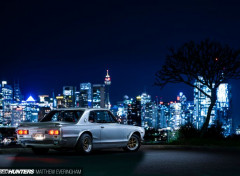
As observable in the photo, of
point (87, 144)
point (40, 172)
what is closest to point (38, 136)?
point (87, 144)

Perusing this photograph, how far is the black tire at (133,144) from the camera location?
18203mm

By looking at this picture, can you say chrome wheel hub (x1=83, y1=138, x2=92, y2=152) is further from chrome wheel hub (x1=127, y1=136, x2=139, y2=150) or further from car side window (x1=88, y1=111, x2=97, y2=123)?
chrome wheel hub (x1=127, y1=136, x2=139, y2=150)

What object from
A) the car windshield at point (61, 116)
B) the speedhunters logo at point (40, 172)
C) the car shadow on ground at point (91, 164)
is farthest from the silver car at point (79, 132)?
the speedhunters logo at point (40, 172)

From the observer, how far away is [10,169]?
11.5 metres

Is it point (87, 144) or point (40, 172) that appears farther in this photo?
point (87, 144)

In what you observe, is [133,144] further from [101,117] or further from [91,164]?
[91,164]

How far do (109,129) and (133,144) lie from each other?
5.04 feet

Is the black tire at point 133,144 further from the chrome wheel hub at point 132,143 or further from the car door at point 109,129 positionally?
the car door at point 109,129

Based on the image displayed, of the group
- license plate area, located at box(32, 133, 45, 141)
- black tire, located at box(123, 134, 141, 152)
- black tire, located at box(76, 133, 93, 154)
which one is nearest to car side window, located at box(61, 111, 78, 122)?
black tire, located at box(76, 133, 93, 154)

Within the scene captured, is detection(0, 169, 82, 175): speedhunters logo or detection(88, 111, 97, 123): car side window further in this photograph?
detection(88, 111, 97, 123): car side window

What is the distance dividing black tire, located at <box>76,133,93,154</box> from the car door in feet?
2.27

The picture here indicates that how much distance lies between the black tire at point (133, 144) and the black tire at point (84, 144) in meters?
2.15

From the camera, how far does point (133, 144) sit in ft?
60.5

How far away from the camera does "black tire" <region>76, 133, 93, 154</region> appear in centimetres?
1597
